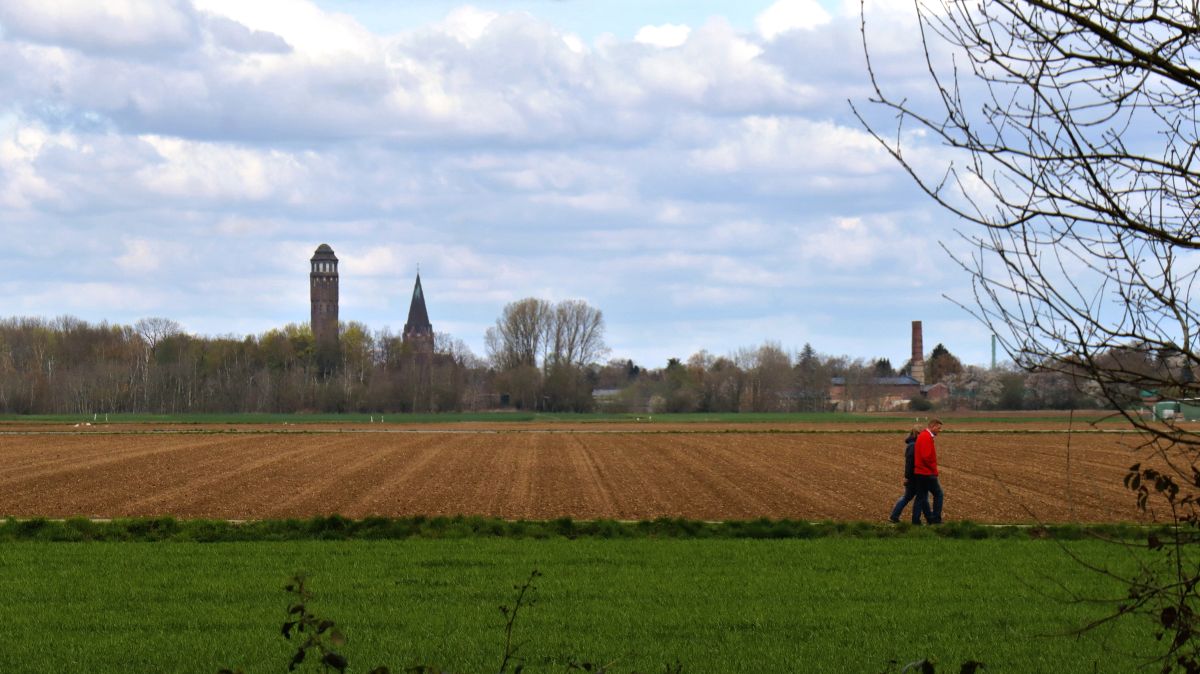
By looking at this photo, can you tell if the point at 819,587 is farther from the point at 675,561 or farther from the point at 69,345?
the point at 69,345

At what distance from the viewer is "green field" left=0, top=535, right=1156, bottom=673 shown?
36.4 feet

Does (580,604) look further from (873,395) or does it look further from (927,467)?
(873,395)

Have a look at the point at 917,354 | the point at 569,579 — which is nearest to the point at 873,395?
the point at 917,354

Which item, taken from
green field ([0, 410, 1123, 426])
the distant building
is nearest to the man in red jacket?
green field ([0, 410, 1123, 426])

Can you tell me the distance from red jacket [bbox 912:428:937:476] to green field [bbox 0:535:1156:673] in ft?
10.2

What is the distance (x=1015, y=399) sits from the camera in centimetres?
14262

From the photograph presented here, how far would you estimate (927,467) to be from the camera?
2341 centimetres

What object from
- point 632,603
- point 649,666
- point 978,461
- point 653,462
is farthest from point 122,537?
point 978,461

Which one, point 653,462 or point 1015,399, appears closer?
point 653,462

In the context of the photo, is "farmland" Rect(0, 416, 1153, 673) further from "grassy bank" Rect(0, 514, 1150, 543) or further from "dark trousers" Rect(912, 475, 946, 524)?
"dark trousers" Rect(912, 475, 946, 524)

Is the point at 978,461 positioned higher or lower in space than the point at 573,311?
lower

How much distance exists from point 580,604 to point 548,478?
25.5m

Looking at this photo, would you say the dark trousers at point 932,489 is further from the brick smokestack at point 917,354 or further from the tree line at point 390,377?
the brick smokestack at point 917,354

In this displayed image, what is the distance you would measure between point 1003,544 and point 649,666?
36.1 feet
